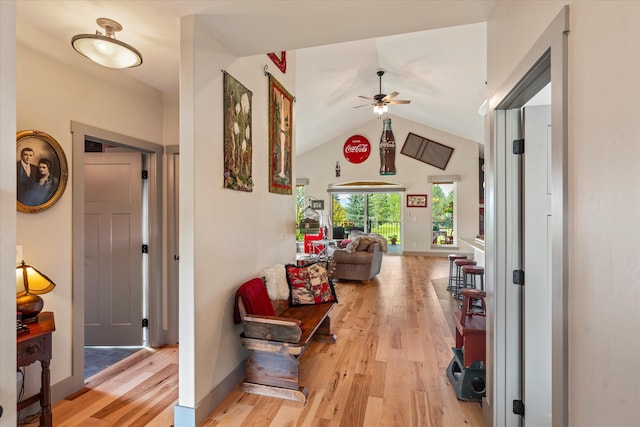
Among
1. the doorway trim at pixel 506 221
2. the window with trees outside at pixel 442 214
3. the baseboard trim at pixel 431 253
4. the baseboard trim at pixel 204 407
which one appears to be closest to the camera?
the doorway trim at pixel 506 221

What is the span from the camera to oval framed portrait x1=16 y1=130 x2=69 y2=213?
2.10m

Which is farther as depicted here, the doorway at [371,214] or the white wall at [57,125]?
the doorway at [371,214]

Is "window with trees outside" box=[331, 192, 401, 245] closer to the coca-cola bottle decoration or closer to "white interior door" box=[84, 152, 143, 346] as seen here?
the coca-cola bottle decoration

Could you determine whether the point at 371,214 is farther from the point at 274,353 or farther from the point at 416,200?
the point at 274,353

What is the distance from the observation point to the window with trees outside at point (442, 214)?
32.6 ft

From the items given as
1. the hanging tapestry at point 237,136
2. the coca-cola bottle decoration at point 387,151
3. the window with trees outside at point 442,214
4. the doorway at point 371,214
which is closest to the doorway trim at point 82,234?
the hanging tapestry at point 237,136

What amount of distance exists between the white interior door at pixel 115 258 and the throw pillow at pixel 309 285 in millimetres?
1628

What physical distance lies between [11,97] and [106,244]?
2.90m

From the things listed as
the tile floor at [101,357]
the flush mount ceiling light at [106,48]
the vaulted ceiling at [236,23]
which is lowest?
the tile floor at [101,357]

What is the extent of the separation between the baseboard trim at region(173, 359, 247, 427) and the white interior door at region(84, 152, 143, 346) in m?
1.46

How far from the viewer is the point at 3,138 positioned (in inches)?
31.3

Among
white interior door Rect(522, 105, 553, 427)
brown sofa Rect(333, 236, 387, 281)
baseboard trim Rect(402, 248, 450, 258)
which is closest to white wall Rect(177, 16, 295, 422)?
white interior door Rect(522, 105, 553, 427)

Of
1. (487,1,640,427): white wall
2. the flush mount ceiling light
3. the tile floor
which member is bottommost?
the tile floor

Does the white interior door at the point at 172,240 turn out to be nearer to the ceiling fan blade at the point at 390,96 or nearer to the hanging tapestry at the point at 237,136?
the hanging tapestry at the point at 237,136
